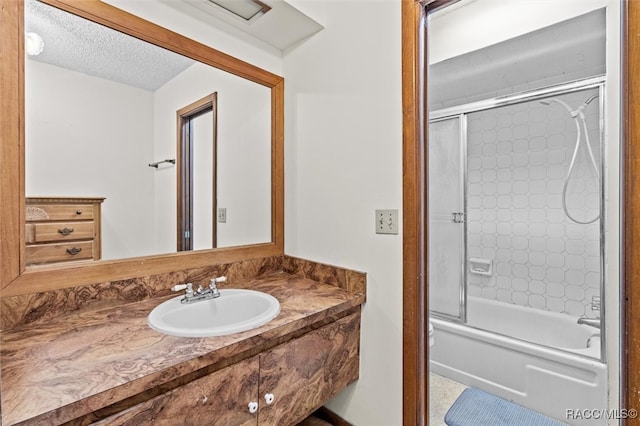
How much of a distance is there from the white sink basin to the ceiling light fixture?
1.38m

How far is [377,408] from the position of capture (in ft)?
4.69

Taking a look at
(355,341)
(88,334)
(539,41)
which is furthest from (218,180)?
(539,41)

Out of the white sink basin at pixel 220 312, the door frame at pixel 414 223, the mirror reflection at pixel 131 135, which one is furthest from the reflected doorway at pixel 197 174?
the door frame at pixel 414 223

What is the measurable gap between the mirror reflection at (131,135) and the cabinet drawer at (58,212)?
0.07 ft

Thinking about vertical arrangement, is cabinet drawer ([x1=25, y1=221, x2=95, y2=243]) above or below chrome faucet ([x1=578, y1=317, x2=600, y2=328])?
above

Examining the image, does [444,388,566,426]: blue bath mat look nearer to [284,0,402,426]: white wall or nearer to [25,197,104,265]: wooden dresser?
[284,0,402,426]: white wall

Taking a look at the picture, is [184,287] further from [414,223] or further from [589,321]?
[589,321]

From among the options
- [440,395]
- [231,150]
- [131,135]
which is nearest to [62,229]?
[131,135]

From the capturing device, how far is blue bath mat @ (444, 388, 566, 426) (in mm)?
1536

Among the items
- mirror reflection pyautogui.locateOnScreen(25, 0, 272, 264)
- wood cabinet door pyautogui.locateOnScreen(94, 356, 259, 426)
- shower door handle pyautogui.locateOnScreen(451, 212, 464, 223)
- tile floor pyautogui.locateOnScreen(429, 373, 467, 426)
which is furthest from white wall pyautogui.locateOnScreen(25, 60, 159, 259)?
shower door handle pyautogui.locateOnScreen(451, 212, 464, 223)

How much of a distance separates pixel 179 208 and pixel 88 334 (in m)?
0.68

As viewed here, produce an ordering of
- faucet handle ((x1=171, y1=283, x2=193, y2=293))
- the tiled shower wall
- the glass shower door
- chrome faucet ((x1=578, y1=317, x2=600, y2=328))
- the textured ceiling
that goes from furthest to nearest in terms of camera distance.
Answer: the glass shower door
the tiled shower wall
chrome faucet ((x1=578, y1=317, x2=600, y2=328))
faucet handle ((x1=171, y1=283, x2=193, y2=293))
the textured ceiling

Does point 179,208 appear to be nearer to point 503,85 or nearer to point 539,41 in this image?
point 539,41

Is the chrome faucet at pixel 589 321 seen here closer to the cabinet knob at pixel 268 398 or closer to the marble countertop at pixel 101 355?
the marble countertop at pixel 101 355
